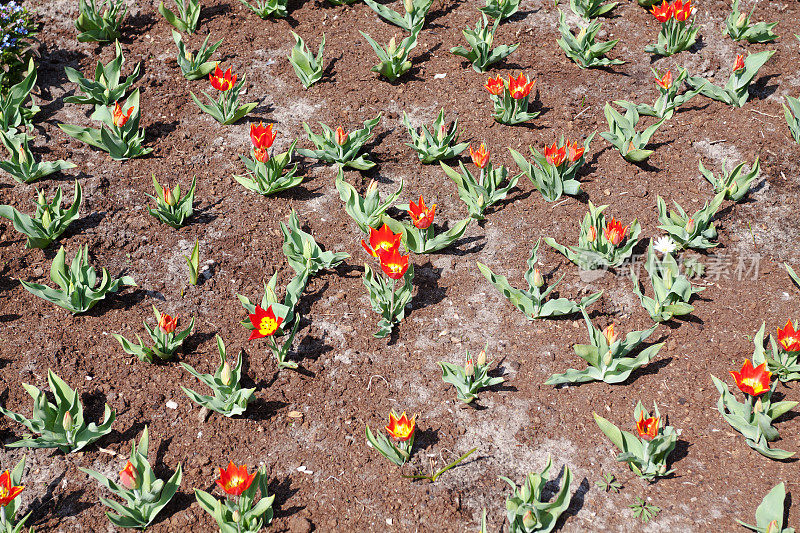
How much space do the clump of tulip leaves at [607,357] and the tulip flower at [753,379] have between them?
1.24 ft

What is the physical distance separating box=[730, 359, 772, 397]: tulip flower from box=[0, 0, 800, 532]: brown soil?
27cm

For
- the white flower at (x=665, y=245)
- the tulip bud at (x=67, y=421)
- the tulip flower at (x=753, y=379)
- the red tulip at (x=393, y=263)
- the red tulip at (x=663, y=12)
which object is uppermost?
the red tulip at (x=663, y=12)

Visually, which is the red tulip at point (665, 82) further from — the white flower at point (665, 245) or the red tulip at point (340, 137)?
the red tulip at point (340, 137)

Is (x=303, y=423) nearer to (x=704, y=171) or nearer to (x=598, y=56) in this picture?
(x=704, y=171)

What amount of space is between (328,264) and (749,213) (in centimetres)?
250

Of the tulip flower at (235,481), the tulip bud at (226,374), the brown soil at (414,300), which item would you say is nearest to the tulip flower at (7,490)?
the brown soil at (414,300)

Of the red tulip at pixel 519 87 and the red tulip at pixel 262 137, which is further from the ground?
the red tulip at pixel 519 87

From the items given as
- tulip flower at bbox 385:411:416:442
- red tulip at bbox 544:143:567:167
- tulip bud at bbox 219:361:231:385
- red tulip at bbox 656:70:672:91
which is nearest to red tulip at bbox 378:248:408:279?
tulip flower at bbox 385:411:416:442

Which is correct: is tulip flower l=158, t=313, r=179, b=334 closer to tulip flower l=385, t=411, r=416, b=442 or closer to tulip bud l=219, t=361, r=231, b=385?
tulip bud l=219, t=361, r=231, b=385

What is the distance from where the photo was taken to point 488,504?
2969 millimetres

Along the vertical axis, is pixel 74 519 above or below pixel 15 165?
below

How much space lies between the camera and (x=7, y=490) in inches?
108

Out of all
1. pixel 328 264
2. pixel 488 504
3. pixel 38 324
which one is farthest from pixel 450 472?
pixel 38 324

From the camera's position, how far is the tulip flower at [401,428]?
116 inches
